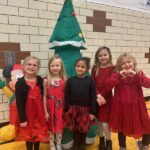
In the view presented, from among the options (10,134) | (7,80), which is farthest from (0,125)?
(7,80)

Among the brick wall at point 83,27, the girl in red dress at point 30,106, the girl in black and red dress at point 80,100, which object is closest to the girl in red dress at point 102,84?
the girl in black and red dress at point 80,100

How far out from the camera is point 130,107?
183cm

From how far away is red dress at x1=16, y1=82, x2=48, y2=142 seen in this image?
185 centimetres

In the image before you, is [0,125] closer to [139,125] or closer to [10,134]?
[10,134]

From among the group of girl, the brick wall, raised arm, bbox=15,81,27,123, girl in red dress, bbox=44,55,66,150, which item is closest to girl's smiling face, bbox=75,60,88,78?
the group of girl

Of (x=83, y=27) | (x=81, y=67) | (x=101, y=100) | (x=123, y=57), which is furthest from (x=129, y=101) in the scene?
(x=83, y=27)

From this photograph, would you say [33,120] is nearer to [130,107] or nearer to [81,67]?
[81,67]

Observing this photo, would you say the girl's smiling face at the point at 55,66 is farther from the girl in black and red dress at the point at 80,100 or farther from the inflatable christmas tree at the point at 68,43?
the inflatable christmas tree at the point at 68,43

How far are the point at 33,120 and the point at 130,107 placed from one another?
0.81m

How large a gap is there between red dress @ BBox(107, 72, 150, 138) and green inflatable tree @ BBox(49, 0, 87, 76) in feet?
1.63

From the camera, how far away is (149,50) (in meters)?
3.98

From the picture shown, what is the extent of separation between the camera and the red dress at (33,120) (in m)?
1.85

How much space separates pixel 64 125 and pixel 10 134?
30.8 inches

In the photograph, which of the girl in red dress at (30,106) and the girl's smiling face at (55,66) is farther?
the girl's smiling face at (55,66)
